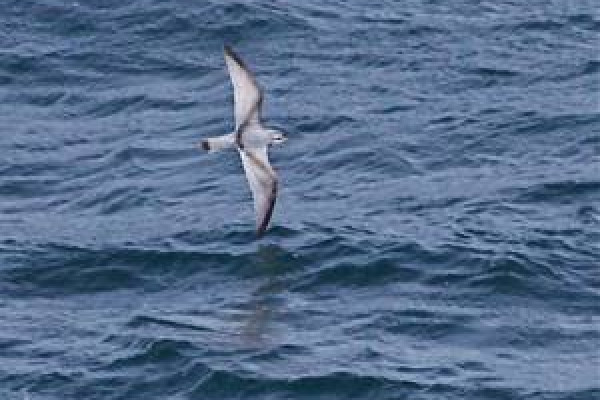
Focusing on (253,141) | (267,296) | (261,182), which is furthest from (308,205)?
(267,296)

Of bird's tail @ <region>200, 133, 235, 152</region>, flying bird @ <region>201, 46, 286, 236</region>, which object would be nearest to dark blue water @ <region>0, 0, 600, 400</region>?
flying bird @ <region>201, 46, 286, 236</region>

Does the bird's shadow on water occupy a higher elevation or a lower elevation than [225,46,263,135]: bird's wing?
lower

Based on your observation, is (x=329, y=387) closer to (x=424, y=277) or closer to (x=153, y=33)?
(x=424, y=277)

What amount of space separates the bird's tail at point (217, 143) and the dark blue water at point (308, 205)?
297 cm

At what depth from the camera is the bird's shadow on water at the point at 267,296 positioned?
3825 centimetres

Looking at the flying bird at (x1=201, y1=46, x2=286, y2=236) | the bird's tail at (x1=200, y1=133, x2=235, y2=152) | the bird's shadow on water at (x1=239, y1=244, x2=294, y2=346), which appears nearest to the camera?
the bird's shadow on water at (x1=239, y1=244, x2=294, y2=346)

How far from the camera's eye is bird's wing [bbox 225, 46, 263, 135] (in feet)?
128

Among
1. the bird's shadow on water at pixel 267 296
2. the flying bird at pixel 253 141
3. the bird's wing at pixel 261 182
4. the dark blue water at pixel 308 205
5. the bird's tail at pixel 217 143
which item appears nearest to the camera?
the dark blue water at pixel 308 205

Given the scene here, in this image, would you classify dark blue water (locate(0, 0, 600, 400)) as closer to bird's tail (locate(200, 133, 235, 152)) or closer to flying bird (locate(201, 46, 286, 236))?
flying bird (locate(201, 46, 286, 236))

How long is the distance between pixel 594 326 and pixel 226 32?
1962 cm

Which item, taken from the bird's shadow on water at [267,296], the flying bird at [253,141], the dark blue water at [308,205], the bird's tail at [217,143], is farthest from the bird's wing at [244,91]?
the dark blue water at [308,205]

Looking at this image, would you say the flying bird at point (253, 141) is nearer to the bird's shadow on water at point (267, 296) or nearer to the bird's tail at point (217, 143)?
the bird's tail at point (217, 143)

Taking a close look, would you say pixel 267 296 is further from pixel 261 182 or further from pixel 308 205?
pixel 308 205

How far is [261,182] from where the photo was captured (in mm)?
40375
